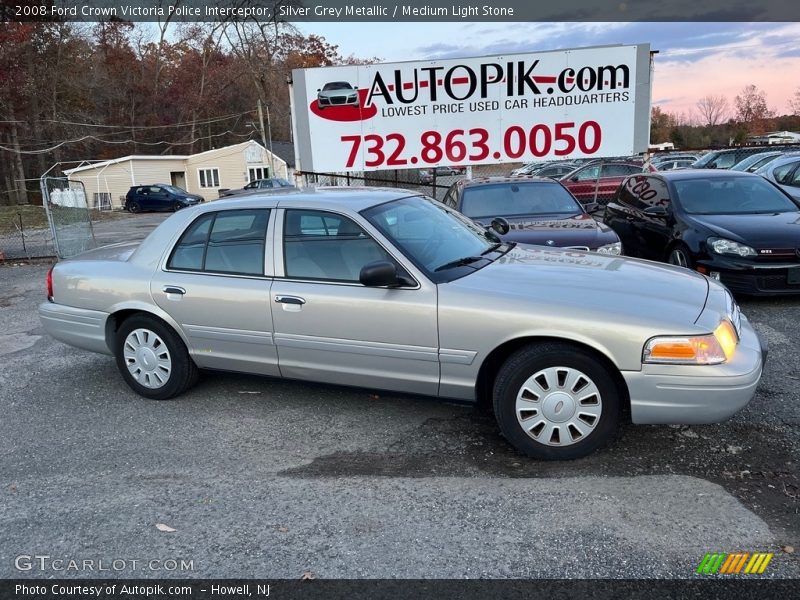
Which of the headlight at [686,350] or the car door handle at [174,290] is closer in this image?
the headlight at [686,350]

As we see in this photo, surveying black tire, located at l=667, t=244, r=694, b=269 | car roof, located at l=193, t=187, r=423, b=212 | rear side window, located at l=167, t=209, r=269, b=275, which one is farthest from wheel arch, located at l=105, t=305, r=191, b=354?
black tire, located at l=667, t=244, r=694, b=269

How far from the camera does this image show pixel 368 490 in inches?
134

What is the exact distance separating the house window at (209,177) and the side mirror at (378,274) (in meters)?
42.0

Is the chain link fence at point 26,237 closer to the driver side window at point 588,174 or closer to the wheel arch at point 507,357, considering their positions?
the wheel arch at point 507,357

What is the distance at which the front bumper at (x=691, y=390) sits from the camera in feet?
10.9

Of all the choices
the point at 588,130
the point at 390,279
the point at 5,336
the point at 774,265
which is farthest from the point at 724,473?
the point at 588,130

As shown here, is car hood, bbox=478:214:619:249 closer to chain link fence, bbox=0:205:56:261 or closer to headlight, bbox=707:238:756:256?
headlight, bbox=707:238:756:256

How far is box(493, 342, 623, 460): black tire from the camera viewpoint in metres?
3.51

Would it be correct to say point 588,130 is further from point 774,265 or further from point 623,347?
point 623,347

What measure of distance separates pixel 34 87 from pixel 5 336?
41.2 m

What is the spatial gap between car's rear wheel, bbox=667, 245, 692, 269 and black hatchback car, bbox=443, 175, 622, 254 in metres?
0.83

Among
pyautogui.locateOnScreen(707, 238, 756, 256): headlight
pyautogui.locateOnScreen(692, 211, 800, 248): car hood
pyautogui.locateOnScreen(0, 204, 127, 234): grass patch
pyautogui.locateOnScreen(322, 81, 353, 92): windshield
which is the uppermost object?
pyautogui.locateOnScreen(322, 81, 353, 92): windshield

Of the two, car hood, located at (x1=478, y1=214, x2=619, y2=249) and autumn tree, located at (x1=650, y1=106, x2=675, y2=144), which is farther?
autumn tree, located at (x1=650, y1=106, x2=675, y2=144)

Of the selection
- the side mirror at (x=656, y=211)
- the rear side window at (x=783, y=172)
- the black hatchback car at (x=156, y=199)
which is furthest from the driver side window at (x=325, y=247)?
the black hatchback car at (x=156, y=199)
